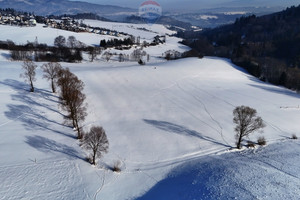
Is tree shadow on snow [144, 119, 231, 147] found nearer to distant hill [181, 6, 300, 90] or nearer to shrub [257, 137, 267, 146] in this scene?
shrub [257, 137, 267, 146]

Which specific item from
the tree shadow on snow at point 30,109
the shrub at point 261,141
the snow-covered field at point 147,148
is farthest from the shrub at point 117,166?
the shrub at point 261,141

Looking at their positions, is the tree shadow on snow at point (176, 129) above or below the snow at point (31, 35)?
below

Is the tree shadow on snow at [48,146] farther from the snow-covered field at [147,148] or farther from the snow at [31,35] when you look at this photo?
the snow at [31,35]

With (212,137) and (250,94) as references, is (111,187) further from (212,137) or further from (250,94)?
(250,94)

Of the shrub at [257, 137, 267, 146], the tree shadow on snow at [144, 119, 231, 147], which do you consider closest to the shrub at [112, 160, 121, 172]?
the tree shadow on snow at [144, 119, 231, 147]

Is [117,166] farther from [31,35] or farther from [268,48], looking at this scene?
[31,35]

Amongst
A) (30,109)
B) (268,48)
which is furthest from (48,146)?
(268,48)
